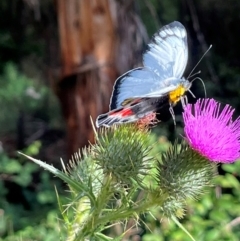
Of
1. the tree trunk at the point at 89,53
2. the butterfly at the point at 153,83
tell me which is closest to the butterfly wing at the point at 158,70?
the butterfly at the point at 153,83

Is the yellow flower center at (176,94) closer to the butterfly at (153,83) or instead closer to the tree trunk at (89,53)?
the butterfly at (153,83)

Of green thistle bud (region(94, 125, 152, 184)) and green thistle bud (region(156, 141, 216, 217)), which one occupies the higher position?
green thistle bud (region(94, 125, 152, 184))

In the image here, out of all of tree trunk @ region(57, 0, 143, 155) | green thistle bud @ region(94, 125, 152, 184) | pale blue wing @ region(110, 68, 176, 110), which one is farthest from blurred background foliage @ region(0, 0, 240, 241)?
pale blue wing @ region(110, 68, 176, 110)

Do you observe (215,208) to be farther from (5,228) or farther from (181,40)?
(5,228)

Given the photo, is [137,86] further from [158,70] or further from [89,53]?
[89,53]

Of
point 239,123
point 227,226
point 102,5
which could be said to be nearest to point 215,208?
point 227,226

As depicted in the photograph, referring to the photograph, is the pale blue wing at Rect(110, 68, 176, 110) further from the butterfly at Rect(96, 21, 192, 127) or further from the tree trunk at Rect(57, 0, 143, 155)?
the tree trunk at Rect(57, 0, 143, 155)
